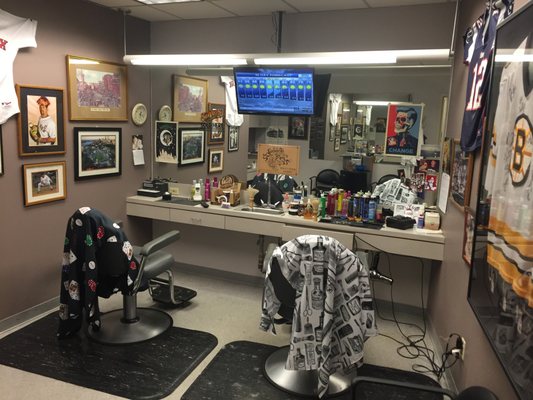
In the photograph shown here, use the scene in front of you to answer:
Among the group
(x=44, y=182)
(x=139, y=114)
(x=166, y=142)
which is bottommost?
(x=44, y=182)

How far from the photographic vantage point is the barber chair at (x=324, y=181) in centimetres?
368

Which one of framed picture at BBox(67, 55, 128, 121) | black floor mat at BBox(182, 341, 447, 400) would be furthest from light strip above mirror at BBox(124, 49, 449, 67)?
black floor mat at BBox(182, 341, 447, 400)

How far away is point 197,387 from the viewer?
8.21 ft

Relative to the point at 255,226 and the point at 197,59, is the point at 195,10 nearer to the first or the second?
the point at 197,59

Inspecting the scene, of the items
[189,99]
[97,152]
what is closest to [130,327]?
[97,152]

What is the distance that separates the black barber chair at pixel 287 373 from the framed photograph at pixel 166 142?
225 cm

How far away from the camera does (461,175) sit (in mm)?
2518

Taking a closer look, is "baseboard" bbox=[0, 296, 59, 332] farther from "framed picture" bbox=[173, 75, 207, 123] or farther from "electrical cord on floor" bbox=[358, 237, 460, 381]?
"electrical cord on floor" bbox=[358, 237, 460, 381]

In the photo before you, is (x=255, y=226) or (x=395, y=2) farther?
(x=255, y=226)

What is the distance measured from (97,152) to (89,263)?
130 centimetres

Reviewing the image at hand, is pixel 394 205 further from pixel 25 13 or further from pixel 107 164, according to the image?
pixel 25 13

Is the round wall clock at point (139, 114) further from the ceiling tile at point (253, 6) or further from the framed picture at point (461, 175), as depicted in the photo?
the framed picture at point (461, 175)

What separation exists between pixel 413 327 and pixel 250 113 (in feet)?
7.28

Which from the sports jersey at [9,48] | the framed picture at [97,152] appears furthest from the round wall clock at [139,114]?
the sports jersey at [9,48]
